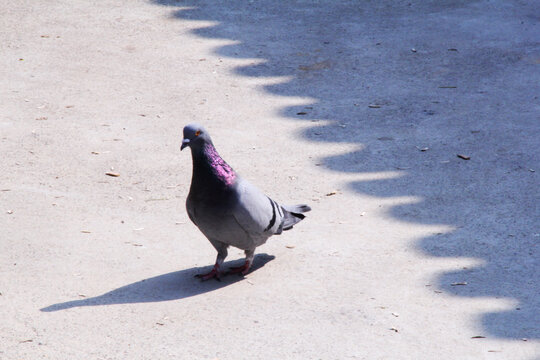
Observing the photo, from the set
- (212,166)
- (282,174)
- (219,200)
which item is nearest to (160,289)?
(219,200)

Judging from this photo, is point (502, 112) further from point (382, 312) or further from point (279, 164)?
point (382, 312)

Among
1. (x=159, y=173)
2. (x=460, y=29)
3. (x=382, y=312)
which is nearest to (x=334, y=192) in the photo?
(x=159, y=173)

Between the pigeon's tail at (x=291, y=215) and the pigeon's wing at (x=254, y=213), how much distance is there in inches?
7.0

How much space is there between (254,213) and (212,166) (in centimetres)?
36

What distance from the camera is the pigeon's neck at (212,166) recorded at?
14.5ft

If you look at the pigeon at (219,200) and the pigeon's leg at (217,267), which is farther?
the pigeon's leg at (217,267)

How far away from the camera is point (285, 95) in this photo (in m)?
7.83

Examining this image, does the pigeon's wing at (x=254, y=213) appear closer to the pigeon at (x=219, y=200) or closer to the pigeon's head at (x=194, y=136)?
the pigeon at (x=219, y=200)

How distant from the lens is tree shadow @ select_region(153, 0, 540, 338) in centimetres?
511

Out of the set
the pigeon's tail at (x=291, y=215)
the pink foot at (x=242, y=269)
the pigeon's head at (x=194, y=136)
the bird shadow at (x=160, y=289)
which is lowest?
the bird shadow at (x=160, y=289)

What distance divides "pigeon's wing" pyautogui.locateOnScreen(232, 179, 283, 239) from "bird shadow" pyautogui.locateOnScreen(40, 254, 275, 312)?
35 centimetres

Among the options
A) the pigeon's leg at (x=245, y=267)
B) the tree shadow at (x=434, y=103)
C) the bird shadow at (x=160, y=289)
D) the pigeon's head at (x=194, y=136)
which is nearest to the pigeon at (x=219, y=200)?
the pigeon's head at (x=194, y=136)

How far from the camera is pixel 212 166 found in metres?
4.44

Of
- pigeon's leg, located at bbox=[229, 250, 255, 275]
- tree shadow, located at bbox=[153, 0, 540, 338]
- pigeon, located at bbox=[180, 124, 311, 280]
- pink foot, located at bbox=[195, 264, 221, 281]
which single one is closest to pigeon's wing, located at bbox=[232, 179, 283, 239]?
pigeon, located at bbox=[180, 124, 311, 280]
